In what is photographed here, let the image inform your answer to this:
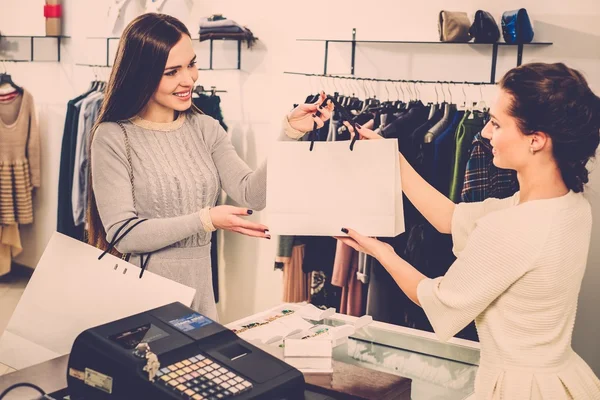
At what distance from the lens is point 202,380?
43.3 inches

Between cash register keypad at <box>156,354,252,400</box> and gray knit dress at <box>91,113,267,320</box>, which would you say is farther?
gray knit dress at <box>91,113,267,320</box>

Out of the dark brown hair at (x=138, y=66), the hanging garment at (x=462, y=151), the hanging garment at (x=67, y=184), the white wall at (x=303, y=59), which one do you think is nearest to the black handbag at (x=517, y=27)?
the white wall at (x=303, y=59)

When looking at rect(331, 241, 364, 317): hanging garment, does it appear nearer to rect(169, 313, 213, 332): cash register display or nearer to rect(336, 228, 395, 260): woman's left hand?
rect(336, 228, 395, 260): woman's left hand

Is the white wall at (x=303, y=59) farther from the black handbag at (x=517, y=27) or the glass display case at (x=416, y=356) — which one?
the glass display case at (x=416, y=356)

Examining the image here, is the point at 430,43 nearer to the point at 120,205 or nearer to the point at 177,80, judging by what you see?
the point at 177,80

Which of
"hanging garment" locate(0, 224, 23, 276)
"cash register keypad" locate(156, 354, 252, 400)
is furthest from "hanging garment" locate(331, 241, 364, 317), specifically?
"hanging garment" locate(0, 224, 23, 276)

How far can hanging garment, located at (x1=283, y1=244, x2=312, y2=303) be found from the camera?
3.77 meters

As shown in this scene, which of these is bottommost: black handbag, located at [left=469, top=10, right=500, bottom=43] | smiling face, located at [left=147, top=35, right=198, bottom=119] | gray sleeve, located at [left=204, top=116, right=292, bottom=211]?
gray sleeve, located at [left=204, top=116, right=292, bottom=211]

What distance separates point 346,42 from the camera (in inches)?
159

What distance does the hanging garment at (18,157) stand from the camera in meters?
5.21

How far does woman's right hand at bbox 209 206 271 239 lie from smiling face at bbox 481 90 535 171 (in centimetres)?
60

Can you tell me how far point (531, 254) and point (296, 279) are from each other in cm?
238

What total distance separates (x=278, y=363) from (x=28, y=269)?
5.13 metres

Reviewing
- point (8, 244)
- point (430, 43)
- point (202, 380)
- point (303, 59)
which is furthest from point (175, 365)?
point (8, 244)
